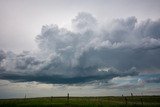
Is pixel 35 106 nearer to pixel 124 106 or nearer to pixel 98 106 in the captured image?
pixel 98 106

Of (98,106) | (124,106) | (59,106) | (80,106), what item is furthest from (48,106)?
(124,106)

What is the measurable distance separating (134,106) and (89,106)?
997 cm

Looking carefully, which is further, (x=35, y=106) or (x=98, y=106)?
(x=35, y=106)

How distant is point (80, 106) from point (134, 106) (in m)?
12.1

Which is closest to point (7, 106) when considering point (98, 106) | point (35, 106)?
point (35, 106)

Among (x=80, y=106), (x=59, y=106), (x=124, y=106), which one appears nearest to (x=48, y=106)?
(x=59, y=106)

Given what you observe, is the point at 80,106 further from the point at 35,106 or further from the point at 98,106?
the point at 35,106

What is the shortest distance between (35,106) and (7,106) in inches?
245

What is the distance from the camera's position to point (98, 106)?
154 feet

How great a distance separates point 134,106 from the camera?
47375mm

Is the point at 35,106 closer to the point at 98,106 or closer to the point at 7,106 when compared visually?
the point at 7,106

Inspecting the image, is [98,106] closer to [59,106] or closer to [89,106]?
[89,106]

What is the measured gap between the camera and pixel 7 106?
48.6m

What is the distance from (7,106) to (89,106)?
18.6 meters
